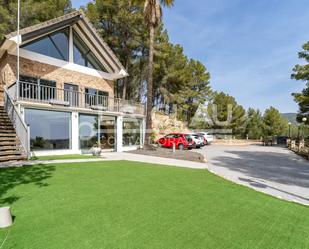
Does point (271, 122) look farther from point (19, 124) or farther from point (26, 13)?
point (19, 124)

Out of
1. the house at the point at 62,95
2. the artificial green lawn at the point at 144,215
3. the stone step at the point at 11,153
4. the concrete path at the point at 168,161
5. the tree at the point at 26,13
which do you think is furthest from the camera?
the tree at the point at 26,13

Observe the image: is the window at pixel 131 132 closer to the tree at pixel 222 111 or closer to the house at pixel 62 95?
the house at pixel 62 95

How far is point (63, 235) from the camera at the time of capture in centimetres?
319

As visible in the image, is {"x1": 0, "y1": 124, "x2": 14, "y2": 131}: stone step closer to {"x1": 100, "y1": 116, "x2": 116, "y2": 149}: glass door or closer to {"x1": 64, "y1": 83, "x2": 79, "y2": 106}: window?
{"x1": 64, "y1": 83, "x2": 79, "y2": 106}: window

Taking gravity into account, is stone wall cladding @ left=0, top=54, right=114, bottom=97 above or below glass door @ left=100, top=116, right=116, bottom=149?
above

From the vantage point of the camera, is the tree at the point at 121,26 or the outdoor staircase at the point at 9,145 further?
the tree at the point at 121,26

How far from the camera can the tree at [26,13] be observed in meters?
18.2

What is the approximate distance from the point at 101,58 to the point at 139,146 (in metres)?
7.90

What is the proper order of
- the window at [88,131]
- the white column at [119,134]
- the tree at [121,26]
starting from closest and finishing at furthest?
1. the window at [88,131]
2. the white column at [119,134]
3. the tree at [121,26]

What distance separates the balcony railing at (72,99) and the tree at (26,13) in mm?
7970

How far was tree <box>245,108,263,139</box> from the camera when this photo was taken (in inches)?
1734

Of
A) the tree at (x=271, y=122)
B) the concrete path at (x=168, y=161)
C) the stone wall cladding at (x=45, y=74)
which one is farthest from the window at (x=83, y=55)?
the tree at (x=271, y=122)

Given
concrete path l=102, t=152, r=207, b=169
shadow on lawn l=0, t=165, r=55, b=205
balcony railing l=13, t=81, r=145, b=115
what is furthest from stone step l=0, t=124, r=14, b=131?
concrete path l=102, t=152, r=207, b=169

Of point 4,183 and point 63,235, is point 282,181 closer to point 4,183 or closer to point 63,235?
point 63,235
